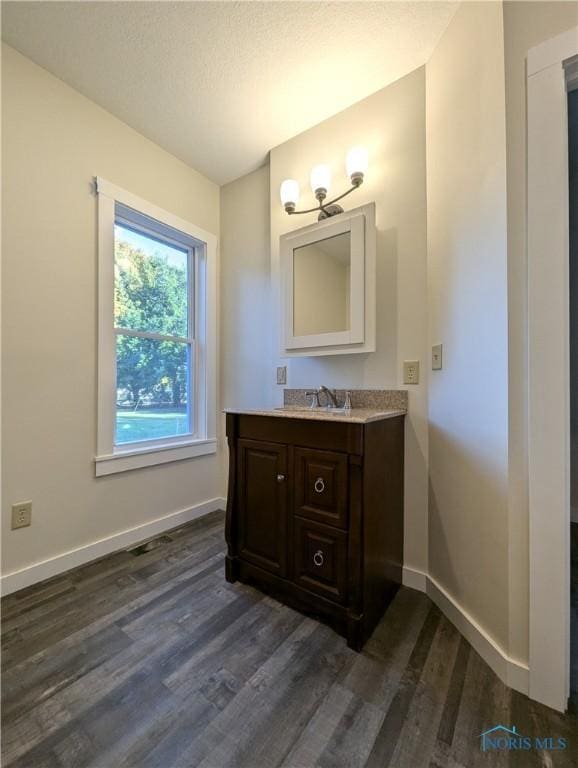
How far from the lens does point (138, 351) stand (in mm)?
2059

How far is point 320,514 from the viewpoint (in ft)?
4.23

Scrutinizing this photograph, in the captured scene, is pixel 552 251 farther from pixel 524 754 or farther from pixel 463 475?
pixel 524 754

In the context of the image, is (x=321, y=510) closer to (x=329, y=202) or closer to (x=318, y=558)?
(x=318, y=558)

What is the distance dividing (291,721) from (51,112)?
2.79m

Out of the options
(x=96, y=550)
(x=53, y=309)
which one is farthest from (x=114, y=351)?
(x=96, y=550)

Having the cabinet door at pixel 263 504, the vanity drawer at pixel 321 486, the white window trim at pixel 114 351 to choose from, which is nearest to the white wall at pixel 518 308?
the vanity drawer at pixel 321 486

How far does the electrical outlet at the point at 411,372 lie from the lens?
1554mm

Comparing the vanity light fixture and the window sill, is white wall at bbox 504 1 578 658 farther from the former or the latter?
the window sill

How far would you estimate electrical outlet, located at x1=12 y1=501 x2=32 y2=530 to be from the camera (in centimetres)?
149

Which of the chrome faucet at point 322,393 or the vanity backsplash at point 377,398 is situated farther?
the chrome faucet at point 322,393

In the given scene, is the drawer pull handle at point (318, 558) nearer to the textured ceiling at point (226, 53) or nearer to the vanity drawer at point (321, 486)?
the vanity drawer at point (321, 486)

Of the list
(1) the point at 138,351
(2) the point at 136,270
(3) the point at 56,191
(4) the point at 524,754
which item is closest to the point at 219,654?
(4) the point at 524,754

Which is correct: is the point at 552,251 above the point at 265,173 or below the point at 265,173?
below

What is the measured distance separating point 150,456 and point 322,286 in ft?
5.04
